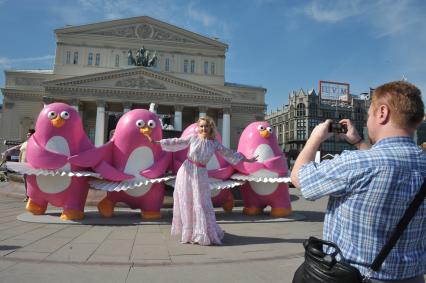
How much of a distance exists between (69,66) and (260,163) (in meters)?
47.4

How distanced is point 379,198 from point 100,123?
4677cm

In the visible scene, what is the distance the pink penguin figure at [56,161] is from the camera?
7387 mm

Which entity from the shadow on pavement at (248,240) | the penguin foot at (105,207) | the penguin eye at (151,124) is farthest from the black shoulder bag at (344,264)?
the penguin foot at (105,207)

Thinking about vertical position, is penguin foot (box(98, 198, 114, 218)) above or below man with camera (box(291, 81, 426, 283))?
below

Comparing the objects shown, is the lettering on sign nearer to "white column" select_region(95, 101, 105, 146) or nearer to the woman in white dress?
"white column" select_region(95, 101, 105, 146)

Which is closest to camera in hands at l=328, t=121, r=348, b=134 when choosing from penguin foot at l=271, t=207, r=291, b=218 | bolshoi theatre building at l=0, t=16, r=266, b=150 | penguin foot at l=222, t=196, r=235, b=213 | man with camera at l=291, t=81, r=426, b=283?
man with camera at l=291, t=81, r=426, b=283

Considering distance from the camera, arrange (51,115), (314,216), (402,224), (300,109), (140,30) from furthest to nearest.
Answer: (300,109) < (140,30) < (314,216) < (51,115) < (402,224)

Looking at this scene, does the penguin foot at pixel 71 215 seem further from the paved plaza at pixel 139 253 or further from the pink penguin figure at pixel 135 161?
the pink penguin figure at pixel 135 161

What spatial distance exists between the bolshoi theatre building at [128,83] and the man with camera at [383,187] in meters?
40.7

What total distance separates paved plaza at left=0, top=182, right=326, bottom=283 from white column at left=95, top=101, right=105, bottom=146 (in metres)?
39.2

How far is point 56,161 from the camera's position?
7344 millimetres

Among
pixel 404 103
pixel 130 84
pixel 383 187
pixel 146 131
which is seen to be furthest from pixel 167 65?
pixel 383 187

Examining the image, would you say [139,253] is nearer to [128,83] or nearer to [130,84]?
[130,84]

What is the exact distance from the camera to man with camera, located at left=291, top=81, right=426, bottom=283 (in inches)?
70.0
